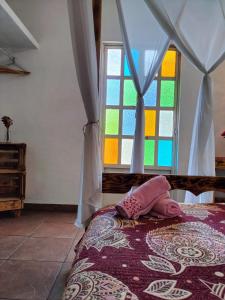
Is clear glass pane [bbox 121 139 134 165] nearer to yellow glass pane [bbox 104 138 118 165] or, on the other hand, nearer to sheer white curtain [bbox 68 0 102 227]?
yellow glass pane [bbox 104 138 118 165]

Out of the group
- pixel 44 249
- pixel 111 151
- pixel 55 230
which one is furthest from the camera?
pixel 111 151

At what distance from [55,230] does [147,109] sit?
6.05ft

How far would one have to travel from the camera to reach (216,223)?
1301 mm

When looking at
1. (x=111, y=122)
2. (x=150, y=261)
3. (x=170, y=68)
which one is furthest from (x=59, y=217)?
(x=150, y=261)

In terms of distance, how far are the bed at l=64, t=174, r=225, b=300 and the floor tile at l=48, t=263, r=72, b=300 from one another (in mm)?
605

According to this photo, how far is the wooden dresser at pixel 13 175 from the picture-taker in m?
3.04

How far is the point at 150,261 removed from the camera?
0.86 m

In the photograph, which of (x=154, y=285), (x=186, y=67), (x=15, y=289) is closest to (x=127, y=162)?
(x=186, y=67)

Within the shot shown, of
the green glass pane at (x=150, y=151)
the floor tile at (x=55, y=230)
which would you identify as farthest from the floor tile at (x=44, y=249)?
the green glass pane at (x=150, y=151)

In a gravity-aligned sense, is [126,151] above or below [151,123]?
below

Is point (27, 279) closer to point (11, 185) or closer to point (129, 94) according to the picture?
point (11, 185)

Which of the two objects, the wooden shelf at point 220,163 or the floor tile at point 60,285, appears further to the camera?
the wooden shelf at point 220,163

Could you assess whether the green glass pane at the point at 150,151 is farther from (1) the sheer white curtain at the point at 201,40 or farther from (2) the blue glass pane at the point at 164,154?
(1) the sheer white curtain at the point at 201,40

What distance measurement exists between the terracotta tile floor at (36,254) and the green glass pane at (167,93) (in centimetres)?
185
